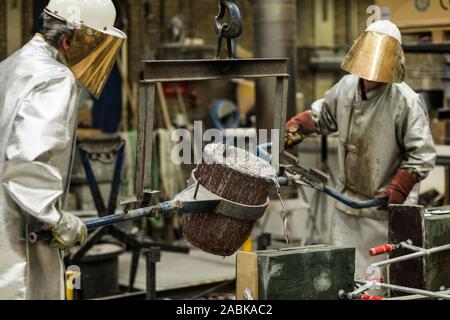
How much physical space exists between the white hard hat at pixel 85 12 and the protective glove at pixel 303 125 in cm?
188

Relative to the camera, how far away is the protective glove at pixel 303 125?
232 inches

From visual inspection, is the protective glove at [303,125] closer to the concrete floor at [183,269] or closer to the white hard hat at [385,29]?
the white hard hat at [385,29]

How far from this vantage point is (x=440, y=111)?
900 cm

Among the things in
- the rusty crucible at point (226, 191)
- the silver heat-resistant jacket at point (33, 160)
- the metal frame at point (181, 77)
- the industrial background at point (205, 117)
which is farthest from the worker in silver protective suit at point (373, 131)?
the silver heat-resistant jacket at point (33, 160)

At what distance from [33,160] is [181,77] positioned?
1.02m

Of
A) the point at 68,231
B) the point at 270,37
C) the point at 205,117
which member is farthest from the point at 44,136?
the point at 205,117

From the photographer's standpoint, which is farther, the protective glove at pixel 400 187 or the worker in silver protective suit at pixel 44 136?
the protective glove at pixel 400 187

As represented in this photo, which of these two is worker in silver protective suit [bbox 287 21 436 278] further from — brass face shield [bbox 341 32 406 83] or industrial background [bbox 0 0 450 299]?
industrial background [bbox 0 0 450 299]

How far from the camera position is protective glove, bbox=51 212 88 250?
3809 mm

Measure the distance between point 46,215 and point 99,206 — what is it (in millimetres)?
4202

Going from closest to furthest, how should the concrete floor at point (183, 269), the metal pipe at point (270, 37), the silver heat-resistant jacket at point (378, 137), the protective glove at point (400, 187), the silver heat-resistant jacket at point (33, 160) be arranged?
1. the silver heat-resistant jacket at point (33, 160)
2. the protective glove at point (400, 187)
3. the silver heat-resistant jacket at point (378, 137)
4. the metal pipe at point (270, 37)
5. the concrete floor at point (183, 269)

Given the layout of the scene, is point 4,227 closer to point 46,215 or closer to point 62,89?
point 46,215

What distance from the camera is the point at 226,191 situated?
4.29 metres

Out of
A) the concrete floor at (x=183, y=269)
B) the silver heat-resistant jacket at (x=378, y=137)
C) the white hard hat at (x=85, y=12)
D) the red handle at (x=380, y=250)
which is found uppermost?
the white hard hat at (x=85, y=12)
